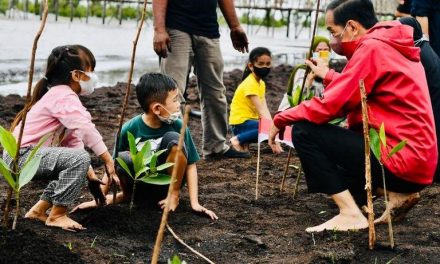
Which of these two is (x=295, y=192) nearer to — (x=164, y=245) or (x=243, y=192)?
(x=243, y=192)

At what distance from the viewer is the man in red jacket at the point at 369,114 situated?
3.31 metres

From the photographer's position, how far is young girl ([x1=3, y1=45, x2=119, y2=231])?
3.18m

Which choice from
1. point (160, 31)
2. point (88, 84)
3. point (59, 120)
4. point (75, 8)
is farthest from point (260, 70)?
point (75, 8)

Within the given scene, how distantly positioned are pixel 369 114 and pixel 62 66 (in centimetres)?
144

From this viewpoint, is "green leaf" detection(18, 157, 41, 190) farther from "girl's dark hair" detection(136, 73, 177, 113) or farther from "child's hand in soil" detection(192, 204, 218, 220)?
"child's hand in soil" detection(192, 204, 218, 220)

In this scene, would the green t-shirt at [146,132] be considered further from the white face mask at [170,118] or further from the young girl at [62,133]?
the young girl at [62,133]

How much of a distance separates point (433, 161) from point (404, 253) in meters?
0.53

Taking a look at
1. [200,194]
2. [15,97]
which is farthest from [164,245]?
[15,97]

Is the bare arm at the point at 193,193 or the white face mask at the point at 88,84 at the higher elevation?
the white face mask at the point at 88,84

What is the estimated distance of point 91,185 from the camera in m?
3.46

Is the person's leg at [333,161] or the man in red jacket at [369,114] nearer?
the man in red jacket at [369,114]

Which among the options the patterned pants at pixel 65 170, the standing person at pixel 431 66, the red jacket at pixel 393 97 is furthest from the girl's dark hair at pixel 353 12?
the patterned pants at pixel 65 170

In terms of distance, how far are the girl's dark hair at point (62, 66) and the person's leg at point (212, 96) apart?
173cm

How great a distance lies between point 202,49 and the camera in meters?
4.99
